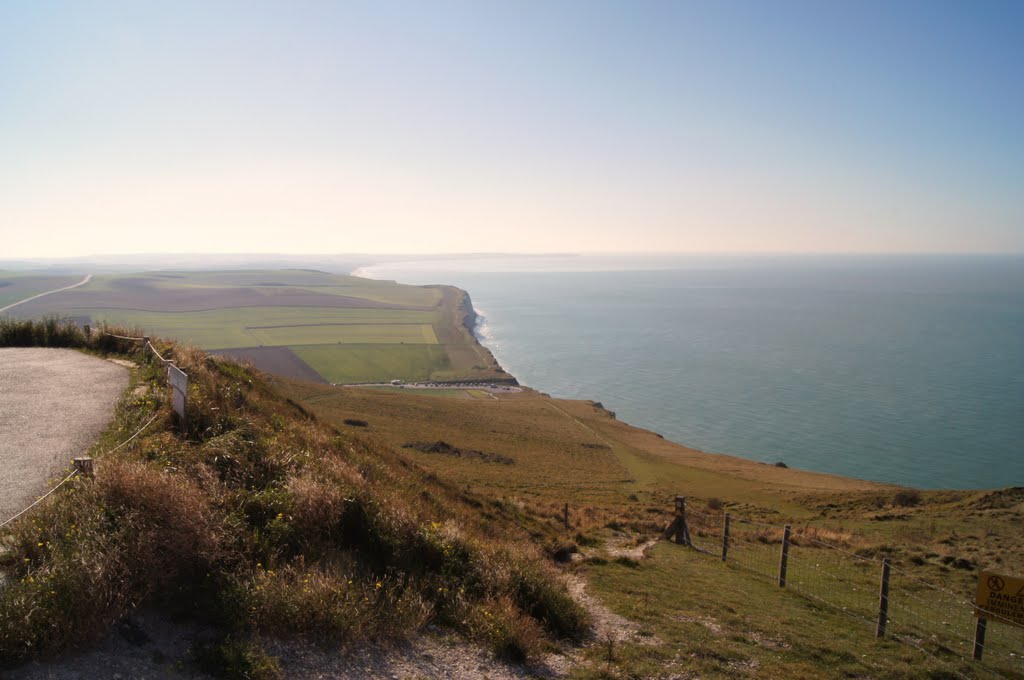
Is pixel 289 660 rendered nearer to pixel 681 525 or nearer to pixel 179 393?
pixel 179 393

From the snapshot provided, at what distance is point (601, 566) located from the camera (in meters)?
11.2

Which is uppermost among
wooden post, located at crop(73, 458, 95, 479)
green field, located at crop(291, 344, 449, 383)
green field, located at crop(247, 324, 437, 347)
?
wooden post, located at crop(73, 458, 95, 479)

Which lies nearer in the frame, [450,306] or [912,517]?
[912,517]

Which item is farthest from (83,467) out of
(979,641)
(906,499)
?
(906,499)

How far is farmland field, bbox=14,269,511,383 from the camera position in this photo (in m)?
86.4

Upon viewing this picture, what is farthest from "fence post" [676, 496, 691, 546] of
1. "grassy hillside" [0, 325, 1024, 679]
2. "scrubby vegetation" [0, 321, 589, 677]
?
"scrubby vegetation" [0, 321, 589, 677]

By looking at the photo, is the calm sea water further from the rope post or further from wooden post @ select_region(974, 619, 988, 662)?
wooden post @ select_region(974, 619, 988, 662)

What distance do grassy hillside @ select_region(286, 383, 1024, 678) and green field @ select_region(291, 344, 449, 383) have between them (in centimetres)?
4693

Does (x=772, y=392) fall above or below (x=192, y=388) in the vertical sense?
below

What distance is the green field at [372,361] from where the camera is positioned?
82.9 meters

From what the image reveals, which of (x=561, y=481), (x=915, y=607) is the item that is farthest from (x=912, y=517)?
(x=561, y=481)

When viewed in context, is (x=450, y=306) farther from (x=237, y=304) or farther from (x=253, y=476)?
(x=253, y=476)

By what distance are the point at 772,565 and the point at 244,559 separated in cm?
1174

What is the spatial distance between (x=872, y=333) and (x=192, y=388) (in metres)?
→ 131
